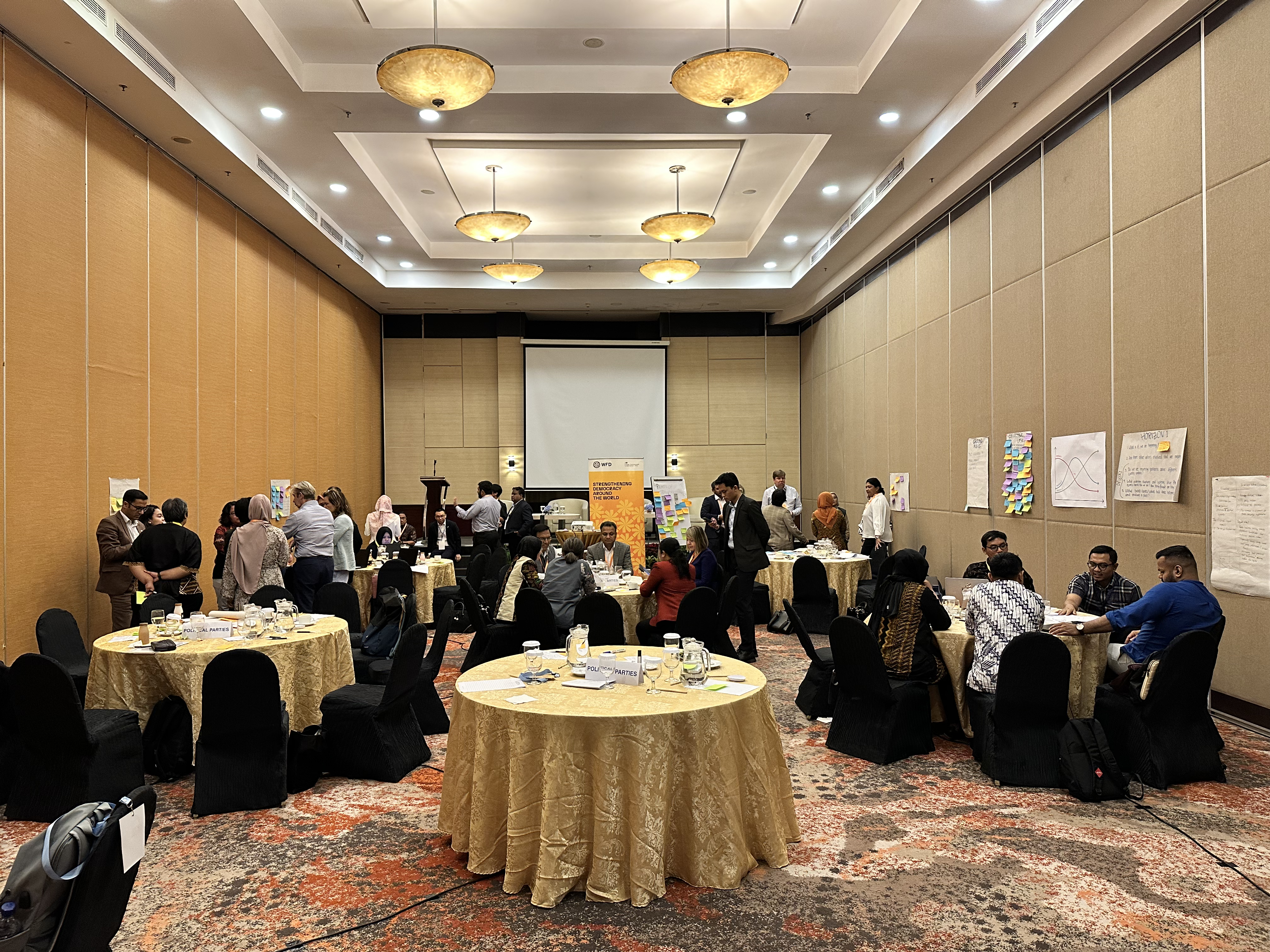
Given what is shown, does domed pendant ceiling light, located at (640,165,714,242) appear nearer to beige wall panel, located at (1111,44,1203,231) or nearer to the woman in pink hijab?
beige wall panel, located at (1111,44,1203,231)

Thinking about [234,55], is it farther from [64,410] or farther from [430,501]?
[430,501]

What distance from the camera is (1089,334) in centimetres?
714

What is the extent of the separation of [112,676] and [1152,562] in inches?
282

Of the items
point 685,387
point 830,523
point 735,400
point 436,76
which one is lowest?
point 830,523

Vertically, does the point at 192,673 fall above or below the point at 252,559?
below

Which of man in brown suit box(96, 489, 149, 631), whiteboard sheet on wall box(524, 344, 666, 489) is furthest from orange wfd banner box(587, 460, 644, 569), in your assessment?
man in brown suit box(96, 489, 149, 631)

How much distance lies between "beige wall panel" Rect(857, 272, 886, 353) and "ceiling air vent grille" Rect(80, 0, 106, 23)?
9.84m

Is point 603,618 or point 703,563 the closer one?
point 603,618

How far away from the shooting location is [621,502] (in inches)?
487

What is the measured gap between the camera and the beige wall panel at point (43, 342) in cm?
614

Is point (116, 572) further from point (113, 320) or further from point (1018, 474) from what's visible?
point (1018, 474)

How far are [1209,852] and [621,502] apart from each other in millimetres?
9184

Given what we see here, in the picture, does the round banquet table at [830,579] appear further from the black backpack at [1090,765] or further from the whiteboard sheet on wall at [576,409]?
the whiteboard sheet on wall at [576,409]

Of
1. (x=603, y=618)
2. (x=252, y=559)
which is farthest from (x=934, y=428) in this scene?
(x=252, y=559)
